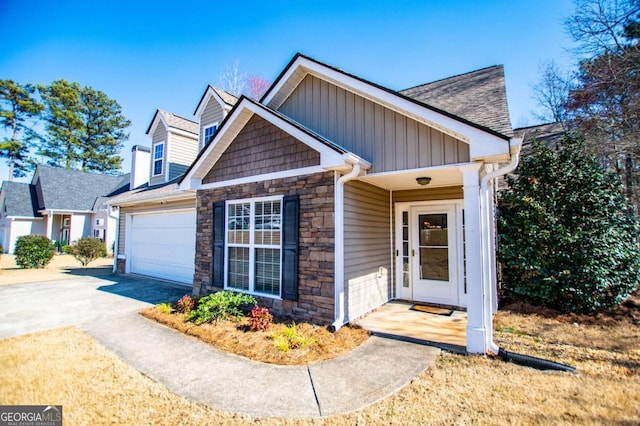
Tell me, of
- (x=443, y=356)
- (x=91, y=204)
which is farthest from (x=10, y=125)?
(x=443, y=356)

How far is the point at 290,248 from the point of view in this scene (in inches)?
227

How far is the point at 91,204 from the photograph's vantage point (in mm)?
23875

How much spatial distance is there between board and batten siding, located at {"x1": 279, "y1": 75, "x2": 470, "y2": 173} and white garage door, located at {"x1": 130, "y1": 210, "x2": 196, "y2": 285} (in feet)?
17.9

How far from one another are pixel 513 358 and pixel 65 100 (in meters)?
44.5

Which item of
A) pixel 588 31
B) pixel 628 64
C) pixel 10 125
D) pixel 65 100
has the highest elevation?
pixel 65 100

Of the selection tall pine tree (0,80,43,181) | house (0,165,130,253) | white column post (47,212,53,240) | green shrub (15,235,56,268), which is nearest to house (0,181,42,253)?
house (0,165,130,253)

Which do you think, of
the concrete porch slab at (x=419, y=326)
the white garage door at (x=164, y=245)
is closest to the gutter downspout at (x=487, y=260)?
the concrete porch slab at (x=419, y=326)

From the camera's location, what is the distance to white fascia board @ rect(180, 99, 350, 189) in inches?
203

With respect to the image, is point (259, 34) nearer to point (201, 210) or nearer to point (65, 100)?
point (201, 210)

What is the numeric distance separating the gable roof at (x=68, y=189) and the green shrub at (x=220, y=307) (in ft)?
66.3

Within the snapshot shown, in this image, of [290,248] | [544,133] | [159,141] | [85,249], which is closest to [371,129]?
[290,248]

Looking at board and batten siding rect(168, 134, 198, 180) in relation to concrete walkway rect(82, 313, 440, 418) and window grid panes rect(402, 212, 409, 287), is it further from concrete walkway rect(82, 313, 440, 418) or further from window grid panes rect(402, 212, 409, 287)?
window grid panes rect(402, 212, 409, 287)

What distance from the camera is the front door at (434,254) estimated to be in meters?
6.66

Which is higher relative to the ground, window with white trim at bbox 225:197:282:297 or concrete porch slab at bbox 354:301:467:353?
window with white trim at bbox 225:197:282:297
